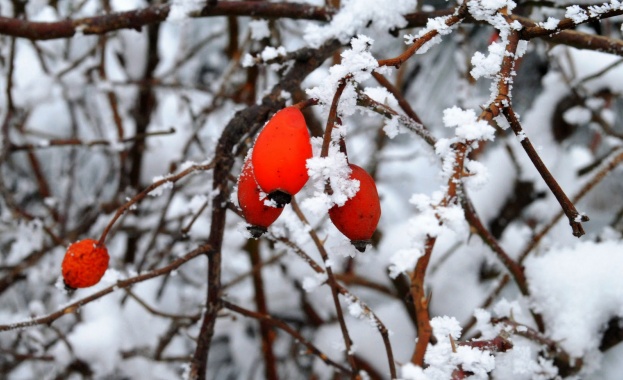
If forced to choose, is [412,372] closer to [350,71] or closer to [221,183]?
[350,71]

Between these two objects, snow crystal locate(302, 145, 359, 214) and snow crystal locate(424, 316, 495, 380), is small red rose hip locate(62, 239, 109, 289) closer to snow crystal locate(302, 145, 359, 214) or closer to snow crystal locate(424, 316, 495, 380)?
snow crystal locate(302, 145, 359, 214)

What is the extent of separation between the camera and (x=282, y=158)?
2.02 feet

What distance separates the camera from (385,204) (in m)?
2.92

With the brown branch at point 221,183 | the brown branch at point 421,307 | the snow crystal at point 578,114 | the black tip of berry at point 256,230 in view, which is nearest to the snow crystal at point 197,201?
the brown branch at point 221,183

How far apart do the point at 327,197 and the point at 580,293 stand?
74 cm

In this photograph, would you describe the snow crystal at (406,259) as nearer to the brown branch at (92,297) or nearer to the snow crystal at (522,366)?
the snow crystal at (522,366)

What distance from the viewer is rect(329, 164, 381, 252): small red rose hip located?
2.15ft

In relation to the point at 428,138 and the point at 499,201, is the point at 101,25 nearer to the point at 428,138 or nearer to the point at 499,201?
the point at 428,138

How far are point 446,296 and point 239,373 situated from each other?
1.08 m

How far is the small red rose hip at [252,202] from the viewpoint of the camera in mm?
671

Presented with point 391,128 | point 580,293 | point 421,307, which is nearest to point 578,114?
point 580,293

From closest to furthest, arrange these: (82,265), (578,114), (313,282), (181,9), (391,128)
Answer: (391,128) → (82,265) → (313,282) → (181,9) → (578,114)

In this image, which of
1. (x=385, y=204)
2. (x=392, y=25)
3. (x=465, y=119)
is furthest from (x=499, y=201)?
(x=465, y=119)

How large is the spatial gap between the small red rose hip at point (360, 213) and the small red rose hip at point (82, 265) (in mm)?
395
